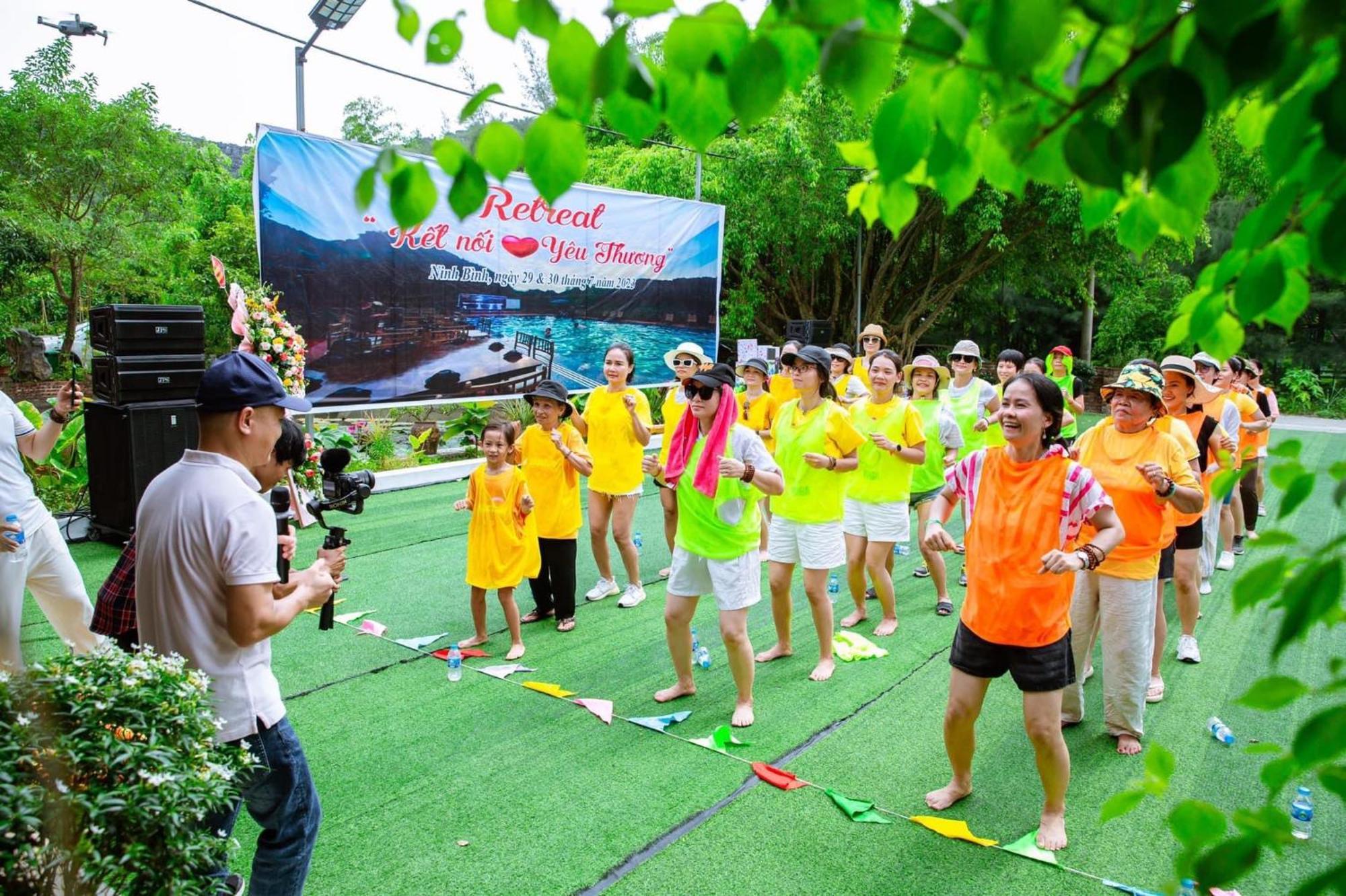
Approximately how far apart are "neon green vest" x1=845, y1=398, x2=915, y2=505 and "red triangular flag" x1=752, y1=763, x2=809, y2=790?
2.26 m

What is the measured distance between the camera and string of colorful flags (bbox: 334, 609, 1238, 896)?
136 inches

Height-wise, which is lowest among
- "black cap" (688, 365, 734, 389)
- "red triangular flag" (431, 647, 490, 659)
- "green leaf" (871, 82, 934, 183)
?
"red triangular flag" (431, 647, 490, 659)

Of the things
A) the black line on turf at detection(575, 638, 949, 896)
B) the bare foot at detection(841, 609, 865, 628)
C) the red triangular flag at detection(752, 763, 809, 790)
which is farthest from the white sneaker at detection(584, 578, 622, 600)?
the red triangular flag at detection(752, 763, 809, 790)

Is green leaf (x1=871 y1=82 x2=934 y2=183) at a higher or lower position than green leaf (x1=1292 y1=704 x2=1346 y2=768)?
higher

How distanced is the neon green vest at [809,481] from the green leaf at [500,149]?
4170mm

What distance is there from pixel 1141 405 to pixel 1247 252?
139 inches

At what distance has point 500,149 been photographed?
1080mm

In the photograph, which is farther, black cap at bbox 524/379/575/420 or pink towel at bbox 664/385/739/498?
black cap at bbox 524/379/575/420

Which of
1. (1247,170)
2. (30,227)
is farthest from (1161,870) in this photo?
(30,227)

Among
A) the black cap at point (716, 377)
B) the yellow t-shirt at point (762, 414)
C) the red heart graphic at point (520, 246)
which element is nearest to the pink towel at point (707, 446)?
the black cap at point (716, 377)

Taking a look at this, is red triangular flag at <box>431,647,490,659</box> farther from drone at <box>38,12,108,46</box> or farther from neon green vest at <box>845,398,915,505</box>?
drone at <box>38,12,108,46</box>

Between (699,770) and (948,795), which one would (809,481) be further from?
(948,795)

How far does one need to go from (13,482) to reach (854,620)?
487 centimetres

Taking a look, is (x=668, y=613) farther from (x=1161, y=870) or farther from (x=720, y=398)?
(x=1161, y=870)
